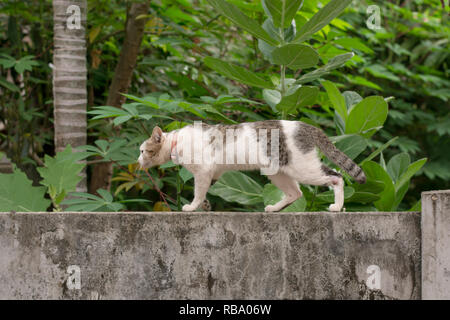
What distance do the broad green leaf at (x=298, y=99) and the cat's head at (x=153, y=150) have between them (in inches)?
27.0

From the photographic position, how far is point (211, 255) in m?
2.16

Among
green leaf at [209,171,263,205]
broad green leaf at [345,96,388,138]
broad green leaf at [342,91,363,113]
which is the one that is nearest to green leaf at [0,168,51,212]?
green leaf at [209,171,263,205]

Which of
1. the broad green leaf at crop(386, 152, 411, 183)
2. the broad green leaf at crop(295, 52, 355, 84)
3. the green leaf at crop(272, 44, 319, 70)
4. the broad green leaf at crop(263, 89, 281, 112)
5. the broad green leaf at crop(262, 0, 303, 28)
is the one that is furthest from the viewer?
the broad green leaf at crop(386, 152, 411, 183)

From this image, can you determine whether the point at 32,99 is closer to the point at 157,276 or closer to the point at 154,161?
the point at 154,161

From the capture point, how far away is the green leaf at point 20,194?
99.5 inches

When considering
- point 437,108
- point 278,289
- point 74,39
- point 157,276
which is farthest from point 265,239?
point 437,108

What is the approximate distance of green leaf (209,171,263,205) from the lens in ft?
8.64

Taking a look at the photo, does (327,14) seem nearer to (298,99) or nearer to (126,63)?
(298,99)

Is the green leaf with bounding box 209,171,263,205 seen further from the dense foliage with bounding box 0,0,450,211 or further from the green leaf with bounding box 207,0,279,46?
the green leaf with bounding box 207,0,279,46

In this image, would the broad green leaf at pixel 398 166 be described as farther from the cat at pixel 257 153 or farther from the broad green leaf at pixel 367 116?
the cat at pixel 257 153

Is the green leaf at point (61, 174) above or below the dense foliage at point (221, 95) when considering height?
below

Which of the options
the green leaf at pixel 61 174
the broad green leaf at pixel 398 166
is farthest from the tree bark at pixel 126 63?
the broad green leaf at pixel 398 166

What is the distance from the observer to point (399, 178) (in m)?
2.76

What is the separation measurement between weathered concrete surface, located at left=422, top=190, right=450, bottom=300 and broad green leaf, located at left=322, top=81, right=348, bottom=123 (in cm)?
84
